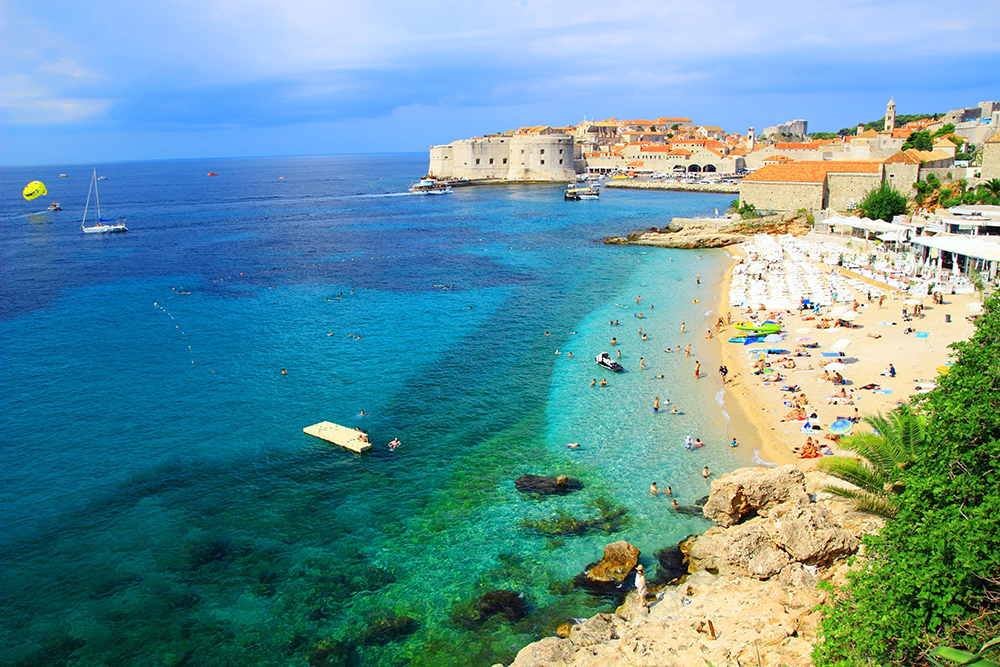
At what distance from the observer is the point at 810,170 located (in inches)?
1972

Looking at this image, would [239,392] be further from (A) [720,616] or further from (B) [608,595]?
(A) [720,616]

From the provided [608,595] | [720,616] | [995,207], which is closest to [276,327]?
[608,595]

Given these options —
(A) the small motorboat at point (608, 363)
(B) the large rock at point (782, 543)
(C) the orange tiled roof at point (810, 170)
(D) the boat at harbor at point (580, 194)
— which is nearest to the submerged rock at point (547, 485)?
(B) the large rock at point (782, 543)

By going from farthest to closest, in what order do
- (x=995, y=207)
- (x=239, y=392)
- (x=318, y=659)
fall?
(x=995, y=207)
(x=239, y=392)
(x=318, y=659)

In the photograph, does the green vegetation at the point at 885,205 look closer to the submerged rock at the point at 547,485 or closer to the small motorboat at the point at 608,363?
the small motorboat at the point at 608,363

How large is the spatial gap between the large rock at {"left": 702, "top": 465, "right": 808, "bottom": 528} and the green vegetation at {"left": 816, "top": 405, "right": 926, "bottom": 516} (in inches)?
62.9

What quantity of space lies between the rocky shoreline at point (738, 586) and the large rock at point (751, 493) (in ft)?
0.07

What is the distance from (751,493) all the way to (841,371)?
32.5ft

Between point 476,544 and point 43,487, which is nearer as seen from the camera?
point 476,544

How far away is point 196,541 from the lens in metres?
13.8

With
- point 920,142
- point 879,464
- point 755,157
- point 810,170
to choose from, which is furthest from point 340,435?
point 755,157

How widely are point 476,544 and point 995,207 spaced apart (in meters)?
33.8

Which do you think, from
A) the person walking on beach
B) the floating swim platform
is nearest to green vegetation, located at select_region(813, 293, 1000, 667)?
the person walking on beach

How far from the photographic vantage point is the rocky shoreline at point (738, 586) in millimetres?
8844
